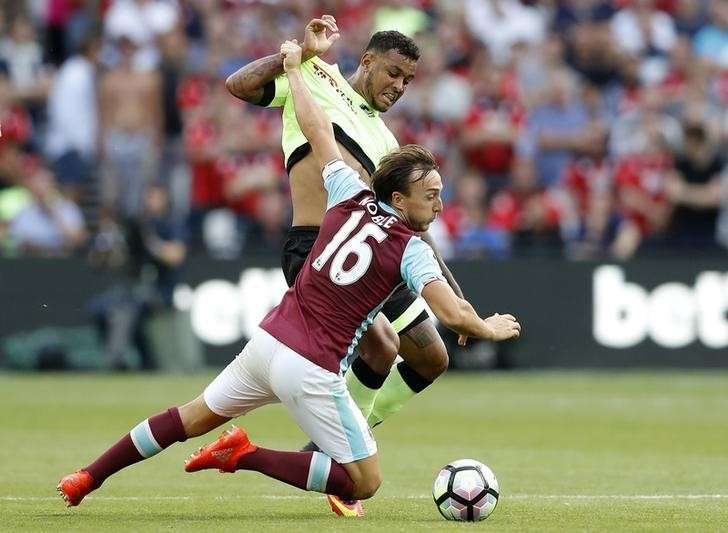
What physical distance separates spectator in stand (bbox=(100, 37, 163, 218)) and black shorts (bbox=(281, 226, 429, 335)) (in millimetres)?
11110

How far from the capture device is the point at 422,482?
970cm

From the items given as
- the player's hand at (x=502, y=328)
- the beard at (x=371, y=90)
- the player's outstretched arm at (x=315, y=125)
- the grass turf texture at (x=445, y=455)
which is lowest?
the grass turf texture at (x=445, y=455)

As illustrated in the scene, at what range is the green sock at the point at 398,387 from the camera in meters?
9.08

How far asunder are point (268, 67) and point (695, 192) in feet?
39.9

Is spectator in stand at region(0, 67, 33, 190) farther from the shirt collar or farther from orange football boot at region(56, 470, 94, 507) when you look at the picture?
the shirt collar

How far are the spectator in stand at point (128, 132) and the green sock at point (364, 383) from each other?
36.7ft

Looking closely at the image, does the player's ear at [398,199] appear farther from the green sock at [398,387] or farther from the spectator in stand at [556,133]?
the spectator in stand at [556,133]

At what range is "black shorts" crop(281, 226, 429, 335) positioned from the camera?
28.8ft

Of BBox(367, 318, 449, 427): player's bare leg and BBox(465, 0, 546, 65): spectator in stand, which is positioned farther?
BBox(465, 0, 546, 65): spectator in stand

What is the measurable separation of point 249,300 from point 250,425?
5.44 metres

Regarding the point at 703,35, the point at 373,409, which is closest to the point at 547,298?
the point at 703,35

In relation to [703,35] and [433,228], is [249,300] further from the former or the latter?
[703,35]

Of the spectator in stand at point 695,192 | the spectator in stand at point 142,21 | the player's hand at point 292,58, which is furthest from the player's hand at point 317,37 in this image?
the spectator in stand at point 142,21

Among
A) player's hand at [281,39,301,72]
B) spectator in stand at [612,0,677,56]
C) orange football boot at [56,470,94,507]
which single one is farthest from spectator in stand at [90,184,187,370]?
orange football boot at [56,470,94,507]
